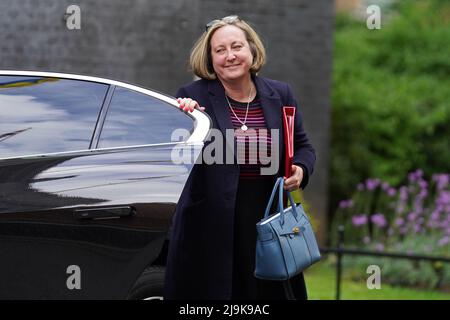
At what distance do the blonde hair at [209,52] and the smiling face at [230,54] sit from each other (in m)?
0.03

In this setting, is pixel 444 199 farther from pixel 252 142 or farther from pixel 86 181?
pixel 86 181

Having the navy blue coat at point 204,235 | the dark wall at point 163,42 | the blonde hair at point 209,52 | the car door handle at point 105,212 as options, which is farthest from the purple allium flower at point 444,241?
the car door handle at point 105,212

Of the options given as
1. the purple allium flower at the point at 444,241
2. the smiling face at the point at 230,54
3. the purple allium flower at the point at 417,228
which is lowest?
the purple allium flower at the point at 444,241

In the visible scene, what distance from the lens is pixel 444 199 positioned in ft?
29.3

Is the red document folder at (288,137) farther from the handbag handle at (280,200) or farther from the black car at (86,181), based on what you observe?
the black car at (86,181)

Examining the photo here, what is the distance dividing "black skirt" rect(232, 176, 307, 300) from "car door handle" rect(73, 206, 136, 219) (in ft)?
1.81

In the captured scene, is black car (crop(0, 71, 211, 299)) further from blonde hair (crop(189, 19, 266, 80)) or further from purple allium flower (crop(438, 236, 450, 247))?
purple allium flower (crop(438, 236, 450, 247))

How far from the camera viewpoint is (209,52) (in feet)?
15.3

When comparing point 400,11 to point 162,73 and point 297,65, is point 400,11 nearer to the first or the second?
point 297,65

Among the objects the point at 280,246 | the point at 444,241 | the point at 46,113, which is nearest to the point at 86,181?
the point at 46,113

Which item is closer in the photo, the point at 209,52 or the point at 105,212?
the point at 105,212

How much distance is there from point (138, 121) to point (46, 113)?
0.42 m

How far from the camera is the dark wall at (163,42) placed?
674 cm

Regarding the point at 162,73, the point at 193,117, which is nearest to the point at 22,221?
the point at 193,117
